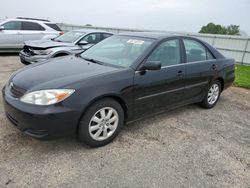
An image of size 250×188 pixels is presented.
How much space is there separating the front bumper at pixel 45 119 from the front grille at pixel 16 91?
7 cm

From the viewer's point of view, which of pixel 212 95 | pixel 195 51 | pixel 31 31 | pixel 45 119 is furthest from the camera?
pixel 31 31

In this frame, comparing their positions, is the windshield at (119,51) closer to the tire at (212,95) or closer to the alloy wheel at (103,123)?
the alloy wheel at (103,123)

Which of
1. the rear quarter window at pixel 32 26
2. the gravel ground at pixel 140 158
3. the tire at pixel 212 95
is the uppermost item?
the rear quarter window at pixel 32 26

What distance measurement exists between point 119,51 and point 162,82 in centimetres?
86

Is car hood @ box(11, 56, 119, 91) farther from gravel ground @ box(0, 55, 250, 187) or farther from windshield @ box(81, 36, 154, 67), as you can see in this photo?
gravel ground @ box(0, 55, 250, 187)

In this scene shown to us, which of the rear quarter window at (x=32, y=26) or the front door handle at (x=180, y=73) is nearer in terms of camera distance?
the front door handle at (x=180, y=73)

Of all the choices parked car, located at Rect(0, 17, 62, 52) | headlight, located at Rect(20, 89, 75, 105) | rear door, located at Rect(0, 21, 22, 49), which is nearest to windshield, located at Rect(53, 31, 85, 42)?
parked car, located at Rect(0, 17, 62, 52)

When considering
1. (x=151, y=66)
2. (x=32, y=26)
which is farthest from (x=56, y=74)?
(x=32, y=26)

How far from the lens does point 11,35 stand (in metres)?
10.0

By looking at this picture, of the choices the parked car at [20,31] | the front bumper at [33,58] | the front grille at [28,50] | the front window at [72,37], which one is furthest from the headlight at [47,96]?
the parked car at [20,31]

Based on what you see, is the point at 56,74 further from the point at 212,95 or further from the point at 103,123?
the point at 212,95

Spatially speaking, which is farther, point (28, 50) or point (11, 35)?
point (11, 35)

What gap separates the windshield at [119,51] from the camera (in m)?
3.52

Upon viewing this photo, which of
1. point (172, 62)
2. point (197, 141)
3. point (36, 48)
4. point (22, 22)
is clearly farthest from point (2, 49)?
point (197, 141)
